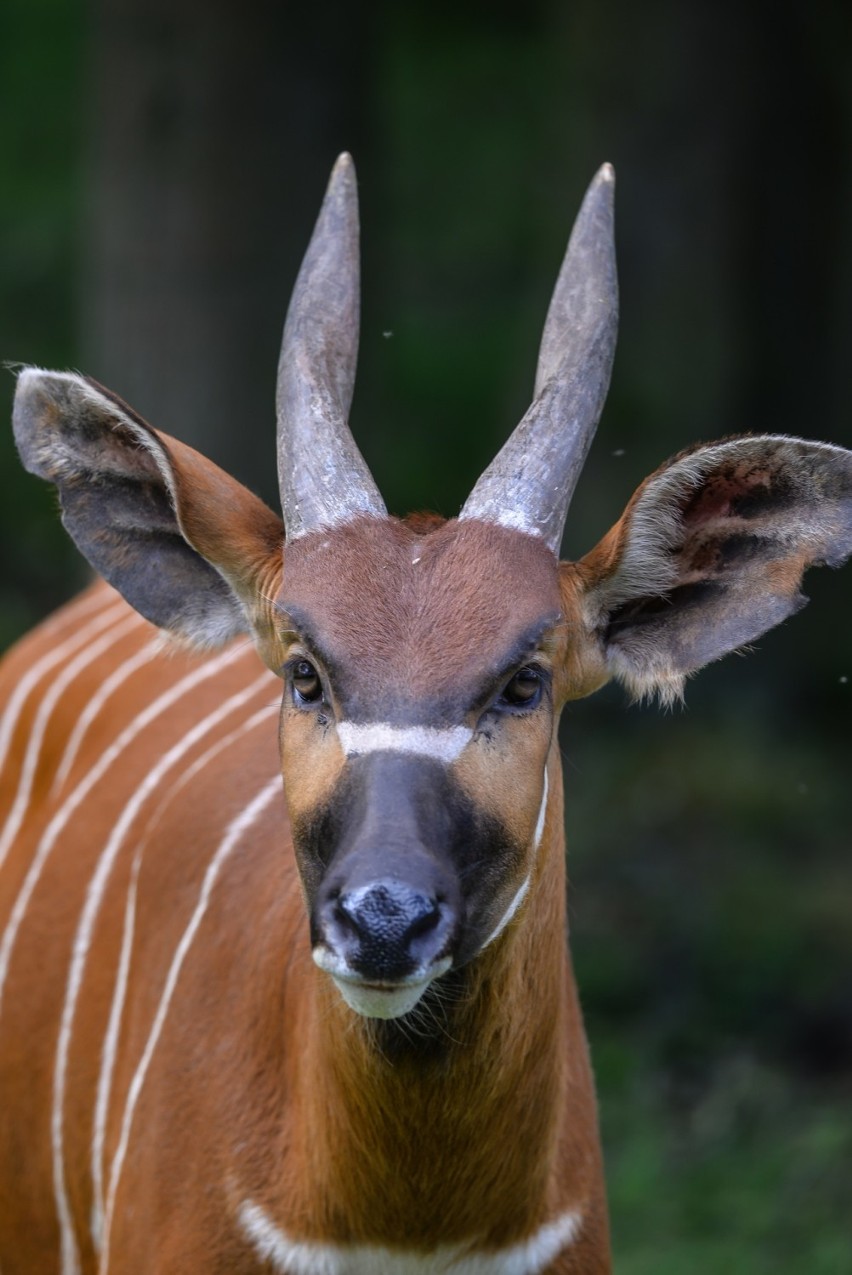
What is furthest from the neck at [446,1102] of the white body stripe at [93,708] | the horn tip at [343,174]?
the white body stripe at [93,708]

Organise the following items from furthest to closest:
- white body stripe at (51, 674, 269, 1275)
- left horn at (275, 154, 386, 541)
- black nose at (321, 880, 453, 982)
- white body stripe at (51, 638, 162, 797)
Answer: white body stripe at (51, 638, 162, 797)
white body stripe at (51, 674, 269, 1275)
left horn at (275, 154, 386, 541)
black nose at (321, 880, 453, 982)

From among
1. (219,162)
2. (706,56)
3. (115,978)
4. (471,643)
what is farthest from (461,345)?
(471,643)

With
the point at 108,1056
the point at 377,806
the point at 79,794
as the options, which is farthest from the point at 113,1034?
the point at 377,806

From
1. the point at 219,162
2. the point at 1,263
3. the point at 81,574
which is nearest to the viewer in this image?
the point at 219,162

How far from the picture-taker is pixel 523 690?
356cm

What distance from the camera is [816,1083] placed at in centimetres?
775

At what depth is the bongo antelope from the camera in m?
3.40

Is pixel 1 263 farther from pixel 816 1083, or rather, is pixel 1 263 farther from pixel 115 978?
pixel 115 978

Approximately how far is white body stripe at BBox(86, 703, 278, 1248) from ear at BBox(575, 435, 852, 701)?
3.32 ft

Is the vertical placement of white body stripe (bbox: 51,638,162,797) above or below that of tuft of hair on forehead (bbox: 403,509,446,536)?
below

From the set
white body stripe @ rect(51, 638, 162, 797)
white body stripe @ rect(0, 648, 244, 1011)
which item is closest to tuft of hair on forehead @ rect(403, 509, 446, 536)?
white body stripe @ rect(0, 648, 244, 1011)

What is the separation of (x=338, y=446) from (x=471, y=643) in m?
0.57

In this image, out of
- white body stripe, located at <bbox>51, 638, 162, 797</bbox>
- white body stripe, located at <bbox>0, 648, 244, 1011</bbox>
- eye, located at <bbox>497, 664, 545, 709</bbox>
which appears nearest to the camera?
eye, located at <bbox>497, 664, 545, 709</bbox>

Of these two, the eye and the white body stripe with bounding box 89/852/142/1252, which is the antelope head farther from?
the white body stripe with bounding box 89/852/142/1252
